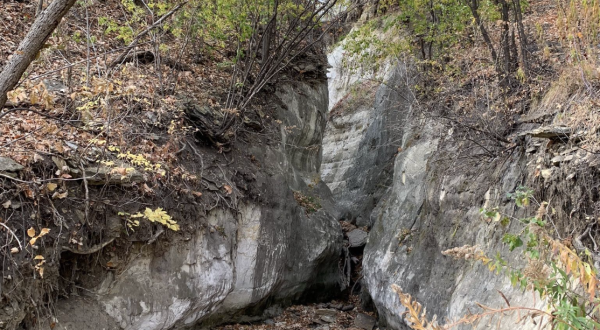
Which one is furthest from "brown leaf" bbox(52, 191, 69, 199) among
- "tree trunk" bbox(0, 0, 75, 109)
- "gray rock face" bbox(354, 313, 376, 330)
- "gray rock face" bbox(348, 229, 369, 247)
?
"gray rock face" bbox(348, 229, 369, 247)

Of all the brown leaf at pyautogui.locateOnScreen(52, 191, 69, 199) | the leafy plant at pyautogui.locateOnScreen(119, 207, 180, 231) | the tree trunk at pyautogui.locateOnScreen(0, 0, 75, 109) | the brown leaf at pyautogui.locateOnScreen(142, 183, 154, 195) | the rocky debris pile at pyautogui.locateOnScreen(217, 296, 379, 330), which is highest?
the tree trunk at pyautogui.locateOnScreen(0, 0, 75, 109)

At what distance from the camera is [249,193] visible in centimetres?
888

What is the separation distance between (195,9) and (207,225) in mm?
4388

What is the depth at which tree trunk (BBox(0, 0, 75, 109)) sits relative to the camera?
2.42m

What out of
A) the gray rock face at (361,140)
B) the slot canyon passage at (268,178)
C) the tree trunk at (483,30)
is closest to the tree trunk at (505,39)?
the slot canyon passage at (268,178)

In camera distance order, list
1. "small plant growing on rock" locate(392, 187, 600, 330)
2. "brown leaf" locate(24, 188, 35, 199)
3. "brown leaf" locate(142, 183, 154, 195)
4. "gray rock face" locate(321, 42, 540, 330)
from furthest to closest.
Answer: "brown leaf" locate(142, 183, 154, 195) < "gray rock face" locate(321, 42, 540, 330) < "brown leaf" locate(24, 188, 35, 199) < "small plant growing on rock" locate(392, 187, 600, 330)

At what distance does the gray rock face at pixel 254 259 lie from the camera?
22.1 ft

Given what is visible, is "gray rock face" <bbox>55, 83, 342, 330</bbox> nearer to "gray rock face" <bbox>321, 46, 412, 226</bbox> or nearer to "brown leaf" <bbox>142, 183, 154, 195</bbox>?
"brown leaf" <bbox>142, 183, 154, 195</bbox>

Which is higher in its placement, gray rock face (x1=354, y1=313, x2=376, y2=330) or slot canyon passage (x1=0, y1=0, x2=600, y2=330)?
slot canyon passage (x1=0, y1=0, x2=600, y2=330)

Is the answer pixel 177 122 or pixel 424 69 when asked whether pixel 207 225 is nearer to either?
pixel 177 122

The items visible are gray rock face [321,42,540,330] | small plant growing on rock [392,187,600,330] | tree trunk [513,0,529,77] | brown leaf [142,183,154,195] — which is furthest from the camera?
tree trunk [513,0,529,77]

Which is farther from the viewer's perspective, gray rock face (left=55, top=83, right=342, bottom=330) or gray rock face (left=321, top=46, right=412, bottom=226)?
gray rock face (left=321, top=46, right=412, bottom=226)

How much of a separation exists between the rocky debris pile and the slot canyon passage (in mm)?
55

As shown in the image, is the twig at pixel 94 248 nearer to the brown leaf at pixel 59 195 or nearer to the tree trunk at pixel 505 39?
the brown leaf at pixel 59 195
